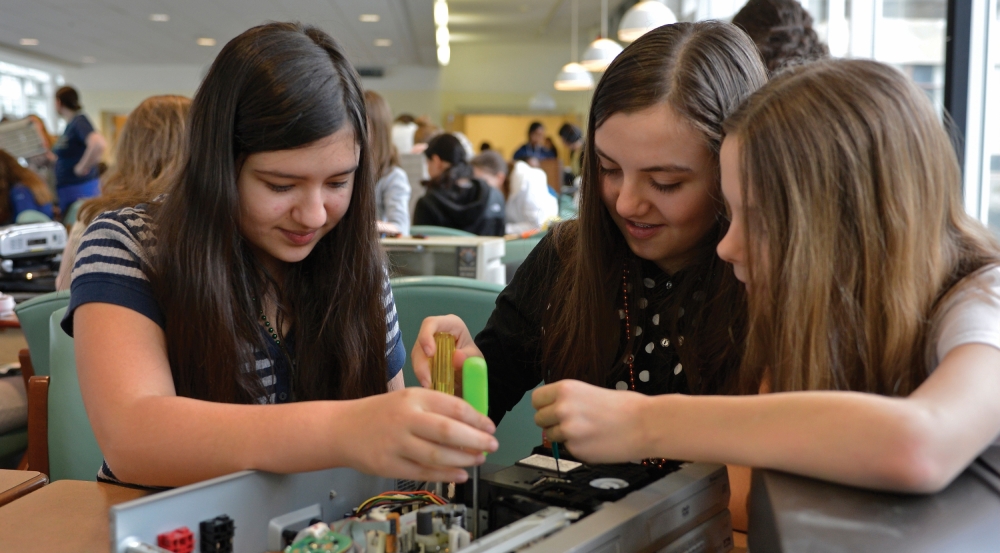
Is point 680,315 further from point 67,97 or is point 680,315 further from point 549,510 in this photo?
point 67,97

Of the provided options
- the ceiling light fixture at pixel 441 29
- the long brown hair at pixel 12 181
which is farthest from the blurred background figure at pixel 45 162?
the ceiling light fixture at pixel 441 29

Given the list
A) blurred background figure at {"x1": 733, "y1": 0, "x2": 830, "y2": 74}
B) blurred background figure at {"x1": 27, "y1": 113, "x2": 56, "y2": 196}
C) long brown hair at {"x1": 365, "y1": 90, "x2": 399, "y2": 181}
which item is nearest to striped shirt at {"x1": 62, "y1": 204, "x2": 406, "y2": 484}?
blurred background figure at {"x1": 733, "y1": 0, "x2": 830, "y2": 74}

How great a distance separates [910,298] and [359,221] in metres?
0.72

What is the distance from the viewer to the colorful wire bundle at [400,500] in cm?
70

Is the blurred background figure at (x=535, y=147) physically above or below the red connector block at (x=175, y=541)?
above

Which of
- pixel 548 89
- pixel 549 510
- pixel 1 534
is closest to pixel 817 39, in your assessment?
pixel 549 510

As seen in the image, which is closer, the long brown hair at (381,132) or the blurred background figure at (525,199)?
the long brown hair at (381,132)

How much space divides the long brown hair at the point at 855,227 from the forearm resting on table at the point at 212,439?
1.36 ft

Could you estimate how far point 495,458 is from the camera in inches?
52.0

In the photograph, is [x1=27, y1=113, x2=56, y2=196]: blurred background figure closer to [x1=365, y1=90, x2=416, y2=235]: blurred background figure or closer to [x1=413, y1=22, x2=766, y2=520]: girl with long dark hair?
[x1=365, y1=90, x2=416, y2=235]: blurred background figure

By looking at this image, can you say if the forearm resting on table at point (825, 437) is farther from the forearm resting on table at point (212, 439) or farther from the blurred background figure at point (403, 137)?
the blurred background figure at point (403, 137)

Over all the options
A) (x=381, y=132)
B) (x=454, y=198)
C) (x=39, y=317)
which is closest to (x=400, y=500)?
(x=39, y=317)

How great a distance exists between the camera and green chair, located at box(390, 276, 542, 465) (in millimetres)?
1421

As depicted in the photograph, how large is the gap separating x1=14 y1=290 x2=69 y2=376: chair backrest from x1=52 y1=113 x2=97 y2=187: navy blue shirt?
4.77 meters
